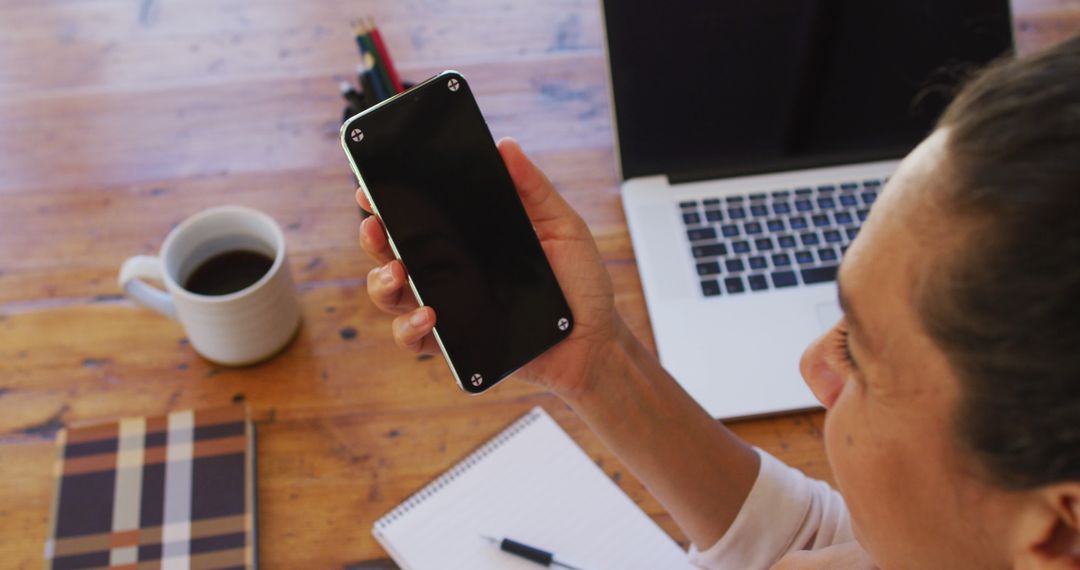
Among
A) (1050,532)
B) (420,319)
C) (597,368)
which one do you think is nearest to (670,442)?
(597,368)

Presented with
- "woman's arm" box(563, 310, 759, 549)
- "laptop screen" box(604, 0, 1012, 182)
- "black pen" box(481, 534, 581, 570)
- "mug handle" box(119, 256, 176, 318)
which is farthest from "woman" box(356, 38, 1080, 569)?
"mug handle" box(119, 256, 176, 318)

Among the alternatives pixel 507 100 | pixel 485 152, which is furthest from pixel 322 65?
pixel 485 152

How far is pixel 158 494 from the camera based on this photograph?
2.44 feet

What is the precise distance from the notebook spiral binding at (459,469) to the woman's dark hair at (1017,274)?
1.41ft

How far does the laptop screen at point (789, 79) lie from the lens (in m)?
0.91

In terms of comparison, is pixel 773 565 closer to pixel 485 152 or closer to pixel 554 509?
pixel 554 509

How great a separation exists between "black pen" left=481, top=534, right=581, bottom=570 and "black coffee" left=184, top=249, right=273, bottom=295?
0.33 meters

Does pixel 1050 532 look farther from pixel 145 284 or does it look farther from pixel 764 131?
pixel 145 284

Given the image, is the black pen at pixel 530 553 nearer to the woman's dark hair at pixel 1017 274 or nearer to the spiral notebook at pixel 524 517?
the spiral notebook at pixel 524 517

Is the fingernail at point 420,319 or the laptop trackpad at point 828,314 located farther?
the laptop trackpad at point 828,314

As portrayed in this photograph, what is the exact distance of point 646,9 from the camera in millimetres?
878

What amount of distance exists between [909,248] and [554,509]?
0.41 m

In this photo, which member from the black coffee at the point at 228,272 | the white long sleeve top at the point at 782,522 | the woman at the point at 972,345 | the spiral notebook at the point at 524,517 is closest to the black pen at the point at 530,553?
the spiral notebook at the point at 524,517

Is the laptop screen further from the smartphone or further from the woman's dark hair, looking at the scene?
Result: the woman's dark hair
